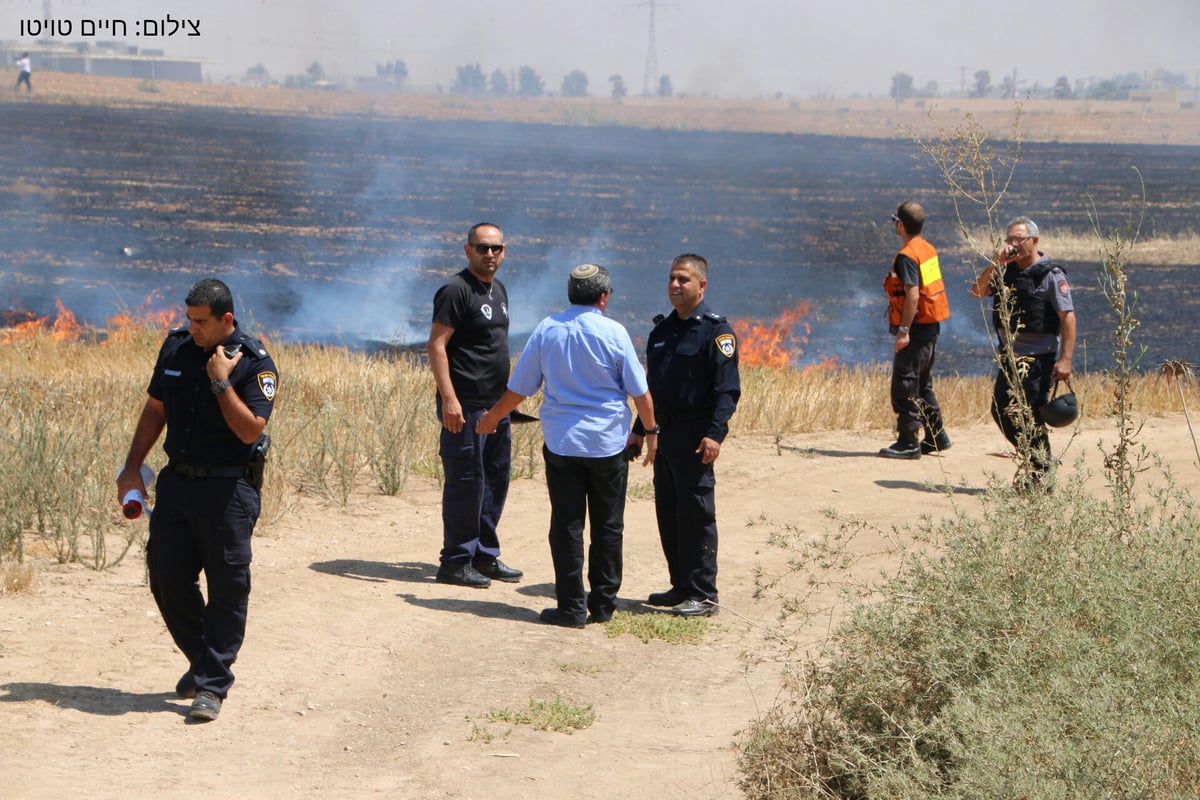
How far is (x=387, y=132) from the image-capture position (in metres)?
126

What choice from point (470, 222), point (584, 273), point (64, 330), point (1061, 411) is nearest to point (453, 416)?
point (584, 273)

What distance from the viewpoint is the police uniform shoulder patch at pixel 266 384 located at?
207 inches

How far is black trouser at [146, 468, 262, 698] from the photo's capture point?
17.2 feet

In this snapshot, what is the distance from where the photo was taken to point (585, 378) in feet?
21.4

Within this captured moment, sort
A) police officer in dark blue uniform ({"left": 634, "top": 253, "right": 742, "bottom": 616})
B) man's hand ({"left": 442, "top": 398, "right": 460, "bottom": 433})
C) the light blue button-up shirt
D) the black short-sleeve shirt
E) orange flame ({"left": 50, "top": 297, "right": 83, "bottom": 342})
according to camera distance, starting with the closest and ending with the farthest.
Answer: the light blue button-up shirt → police officer in dark blue uniform ({"left": 634, "top": 253, "right": 742, "bottom": 616}) → man's hand ({"left": 442, "top": 398, "right": 460, "bottom": 433}) → the black short-sleeve shirt → orange flame ({"left": 50, "top": 297, "right": 83, "bottom": 342})

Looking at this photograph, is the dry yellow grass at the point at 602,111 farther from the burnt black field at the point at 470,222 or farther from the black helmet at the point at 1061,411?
the black helmet at the point at 1061,411

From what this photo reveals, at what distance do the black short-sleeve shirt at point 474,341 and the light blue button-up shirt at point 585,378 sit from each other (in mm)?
727

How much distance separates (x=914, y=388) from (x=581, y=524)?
4.61m

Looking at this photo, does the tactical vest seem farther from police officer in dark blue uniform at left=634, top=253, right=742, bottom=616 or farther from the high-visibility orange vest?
police officer in dark blue uniform at left=634, top=253, right=742, bottom=616

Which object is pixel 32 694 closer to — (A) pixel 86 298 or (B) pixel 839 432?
(B) pixel 839 432

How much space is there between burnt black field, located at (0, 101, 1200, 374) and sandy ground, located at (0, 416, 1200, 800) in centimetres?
280

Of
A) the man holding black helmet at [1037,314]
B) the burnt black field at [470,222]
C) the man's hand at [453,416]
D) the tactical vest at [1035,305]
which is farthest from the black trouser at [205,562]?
the tactical vest at [1035,305]

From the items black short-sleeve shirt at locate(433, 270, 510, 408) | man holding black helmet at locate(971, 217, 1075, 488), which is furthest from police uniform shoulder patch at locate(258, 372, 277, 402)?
man holding black helmet at locate(971, 217, 1075, 488)

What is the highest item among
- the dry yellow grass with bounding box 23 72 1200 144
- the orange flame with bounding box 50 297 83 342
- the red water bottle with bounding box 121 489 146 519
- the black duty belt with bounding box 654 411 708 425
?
the dry yellow grass with bounding box 23 72 1200 144
